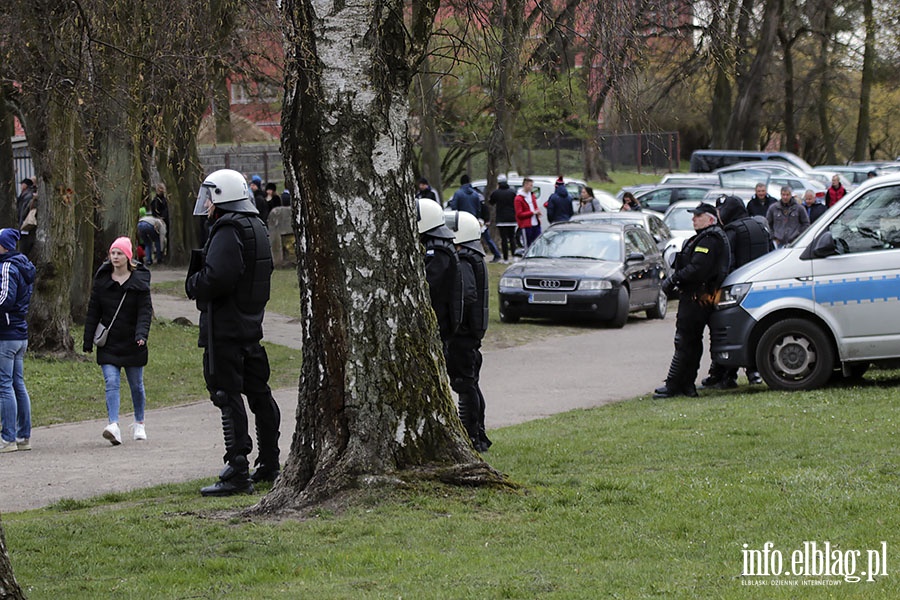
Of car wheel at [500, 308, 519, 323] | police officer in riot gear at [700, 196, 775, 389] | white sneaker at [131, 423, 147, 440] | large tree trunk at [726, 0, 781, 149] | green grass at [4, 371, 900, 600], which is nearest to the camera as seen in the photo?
green grass at [4, 371, 900, 600]

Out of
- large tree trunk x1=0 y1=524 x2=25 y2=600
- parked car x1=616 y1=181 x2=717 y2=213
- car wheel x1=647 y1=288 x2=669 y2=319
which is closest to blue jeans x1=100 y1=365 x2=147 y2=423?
large tree trunk x1=0 y1=524 x2=25 y2=600

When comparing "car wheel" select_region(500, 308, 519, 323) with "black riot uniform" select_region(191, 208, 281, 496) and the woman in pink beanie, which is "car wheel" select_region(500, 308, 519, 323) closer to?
the woman in pink beanie

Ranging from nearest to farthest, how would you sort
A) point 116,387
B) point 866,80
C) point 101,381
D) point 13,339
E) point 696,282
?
point 13,339 → point 116,387 → point 696,282 → point 101,381 → point 866,80

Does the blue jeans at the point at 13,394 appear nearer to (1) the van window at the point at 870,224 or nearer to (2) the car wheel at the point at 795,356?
(2) the car wheel at the point at 795,356

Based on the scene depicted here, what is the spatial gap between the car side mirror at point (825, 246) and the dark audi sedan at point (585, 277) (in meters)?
8.35

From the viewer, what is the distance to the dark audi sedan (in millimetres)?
20766

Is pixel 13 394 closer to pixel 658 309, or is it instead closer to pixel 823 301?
pixel 823 301

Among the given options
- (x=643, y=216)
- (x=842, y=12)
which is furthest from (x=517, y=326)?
(x=842, y=12)

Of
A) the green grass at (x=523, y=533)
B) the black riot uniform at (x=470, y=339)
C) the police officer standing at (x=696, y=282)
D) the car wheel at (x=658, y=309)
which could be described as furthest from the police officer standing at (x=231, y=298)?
the car wheel at (x=658, y=309)

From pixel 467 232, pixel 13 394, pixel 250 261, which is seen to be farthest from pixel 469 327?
pixel 13 394

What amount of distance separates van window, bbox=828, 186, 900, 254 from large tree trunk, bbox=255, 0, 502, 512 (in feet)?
20.6

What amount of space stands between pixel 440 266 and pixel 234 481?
2042mm

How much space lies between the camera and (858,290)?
1221 cm

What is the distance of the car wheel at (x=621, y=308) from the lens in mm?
20844
